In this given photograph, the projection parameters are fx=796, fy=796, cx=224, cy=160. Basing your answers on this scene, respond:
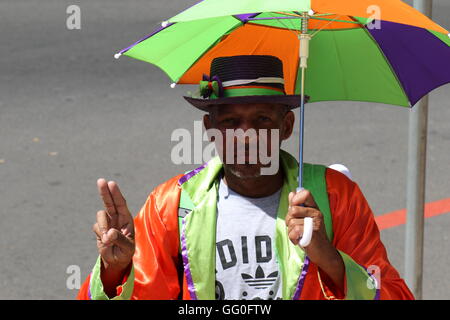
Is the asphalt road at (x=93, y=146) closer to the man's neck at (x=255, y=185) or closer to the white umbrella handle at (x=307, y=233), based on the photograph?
the man's neck at (x=255, y=185)

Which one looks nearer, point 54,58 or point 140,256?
point 140,256

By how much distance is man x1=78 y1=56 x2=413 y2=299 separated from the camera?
3.30 meters

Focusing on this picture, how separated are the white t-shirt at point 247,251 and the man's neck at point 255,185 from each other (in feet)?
0.10

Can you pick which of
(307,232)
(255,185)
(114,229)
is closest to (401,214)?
(255,185)

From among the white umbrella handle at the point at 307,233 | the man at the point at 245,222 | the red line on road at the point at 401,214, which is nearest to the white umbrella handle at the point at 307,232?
the white umbrella handle at the point at 307,233

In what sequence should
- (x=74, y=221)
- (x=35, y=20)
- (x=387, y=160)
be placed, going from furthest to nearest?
1. (x=35, y=20)
2. (x=387, y=160)
3. (x=74, y=221)

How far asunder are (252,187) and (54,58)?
7.68m

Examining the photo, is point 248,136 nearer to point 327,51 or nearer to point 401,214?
point 327,51

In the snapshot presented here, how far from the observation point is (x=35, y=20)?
39.7 feet

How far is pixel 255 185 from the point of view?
3449 mm

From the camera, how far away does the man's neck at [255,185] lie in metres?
3.45

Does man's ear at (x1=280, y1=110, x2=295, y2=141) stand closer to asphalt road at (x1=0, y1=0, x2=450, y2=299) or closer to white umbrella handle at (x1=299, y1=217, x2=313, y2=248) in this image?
white umbrella handle at (x1=299, y1=217, x2=313, y2=248)

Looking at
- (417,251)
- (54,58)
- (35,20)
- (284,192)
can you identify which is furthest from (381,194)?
(35,20)

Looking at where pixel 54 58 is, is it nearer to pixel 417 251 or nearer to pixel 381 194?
pixel 381 194
